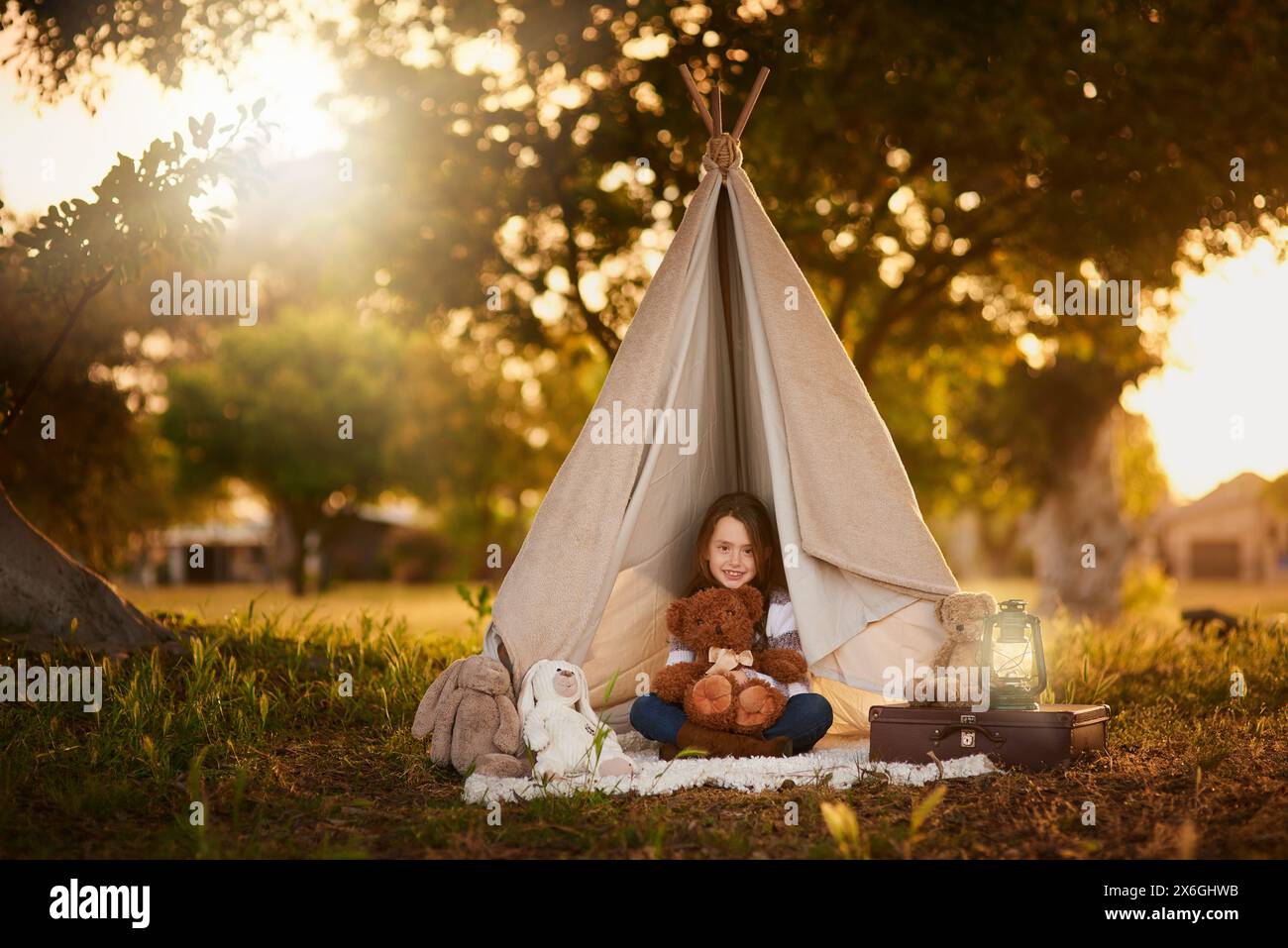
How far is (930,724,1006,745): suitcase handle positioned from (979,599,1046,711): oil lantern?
108mm

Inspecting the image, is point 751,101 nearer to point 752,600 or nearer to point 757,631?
point 752,600

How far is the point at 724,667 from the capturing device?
17.7ft

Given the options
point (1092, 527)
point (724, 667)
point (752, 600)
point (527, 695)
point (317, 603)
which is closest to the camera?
point (527, 695)

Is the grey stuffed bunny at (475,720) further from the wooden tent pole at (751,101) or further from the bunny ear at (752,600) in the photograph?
the wooden tent pole at (751,101)

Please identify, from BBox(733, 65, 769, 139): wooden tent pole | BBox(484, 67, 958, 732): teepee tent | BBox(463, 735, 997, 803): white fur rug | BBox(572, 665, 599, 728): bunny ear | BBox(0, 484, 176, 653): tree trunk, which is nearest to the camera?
BBox(463, 735, 997, 803): white fur rug

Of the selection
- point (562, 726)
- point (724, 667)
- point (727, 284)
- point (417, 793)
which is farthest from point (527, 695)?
point (727, 284)

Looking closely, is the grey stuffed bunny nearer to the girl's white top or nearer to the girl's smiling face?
the girl's white top

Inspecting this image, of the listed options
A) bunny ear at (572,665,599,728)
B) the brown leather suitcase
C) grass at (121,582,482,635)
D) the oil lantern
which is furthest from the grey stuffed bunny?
grass at (121,582,482,635)

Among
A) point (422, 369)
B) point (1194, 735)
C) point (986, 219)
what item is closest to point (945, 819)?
point (1194, 735)

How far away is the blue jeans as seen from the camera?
5.38 metres

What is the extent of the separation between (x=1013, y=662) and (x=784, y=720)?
3.41ft
